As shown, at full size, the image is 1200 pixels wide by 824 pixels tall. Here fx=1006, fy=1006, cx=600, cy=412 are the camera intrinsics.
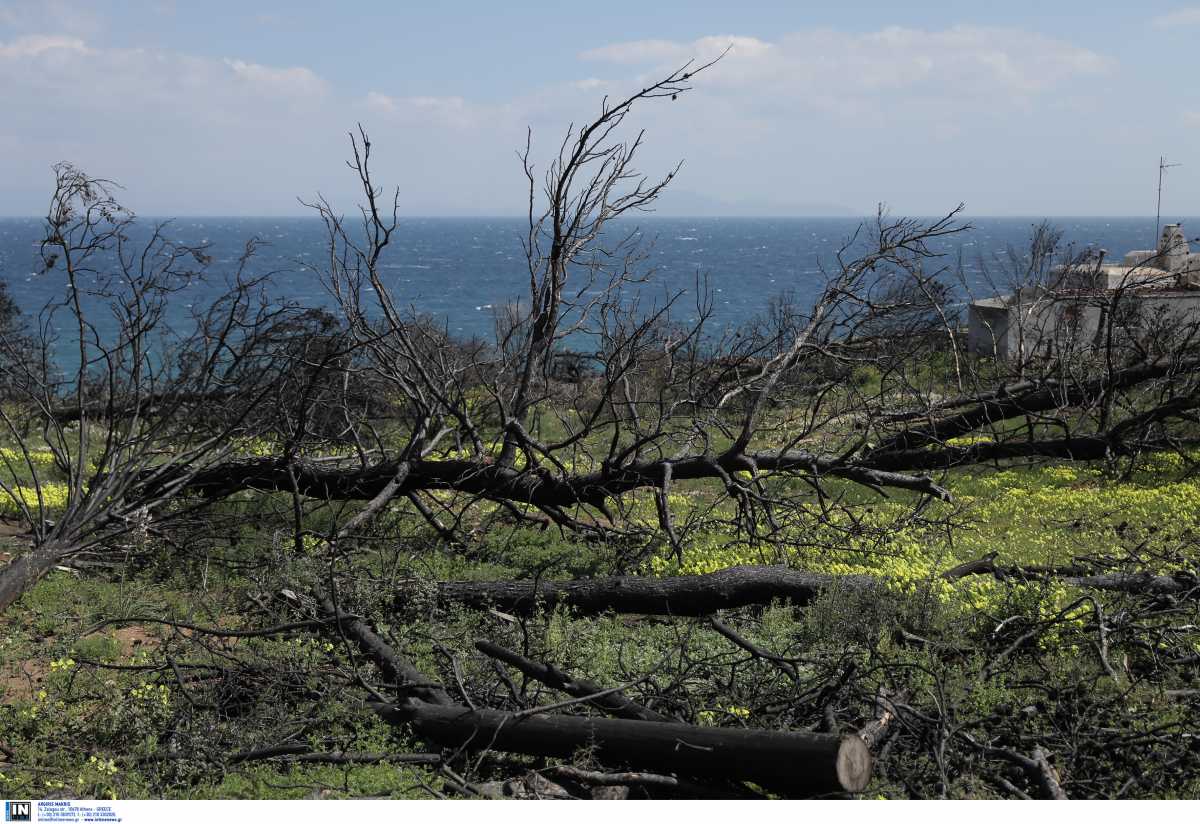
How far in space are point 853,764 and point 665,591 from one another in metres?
3.96

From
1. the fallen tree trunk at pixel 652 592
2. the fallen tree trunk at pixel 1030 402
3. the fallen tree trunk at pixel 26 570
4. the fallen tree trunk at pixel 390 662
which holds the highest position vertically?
the fallen tree trunk at pixel 1030 402

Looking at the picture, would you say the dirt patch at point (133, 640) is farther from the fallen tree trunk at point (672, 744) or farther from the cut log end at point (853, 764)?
the cut log end at point (853, 764)

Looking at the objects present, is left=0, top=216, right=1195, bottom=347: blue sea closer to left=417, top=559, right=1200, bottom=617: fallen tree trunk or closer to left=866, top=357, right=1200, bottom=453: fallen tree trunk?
left=866, top=357, right=1200, bottom=453: fallen tree trunk

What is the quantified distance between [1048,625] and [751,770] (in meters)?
3.18

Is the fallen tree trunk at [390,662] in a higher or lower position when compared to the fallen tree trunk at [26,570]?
lower

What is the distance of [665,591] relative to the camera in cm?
867

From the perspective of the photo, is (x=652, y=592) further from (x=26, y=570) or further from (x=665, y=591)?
(x=26, y=570)

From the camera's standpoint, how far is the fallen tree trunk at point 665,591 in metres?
8.59

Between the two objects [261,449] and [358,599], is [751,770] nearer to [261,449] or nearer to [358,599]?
[358,599]

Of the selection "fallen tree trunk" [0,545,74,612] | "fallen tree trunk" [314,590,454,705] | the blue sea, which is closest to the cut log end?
"fallen tree trunk" [314,590,454,705]

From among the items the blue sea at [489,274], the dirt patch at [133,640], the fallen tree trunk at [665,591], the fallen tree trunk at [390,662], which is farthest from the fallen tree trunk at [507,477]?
the blue sea at [489,274]

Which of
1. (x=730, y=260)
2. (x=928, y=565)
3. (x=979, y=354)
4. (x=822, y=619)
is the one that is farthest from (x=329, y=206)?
(x=730, y=260)

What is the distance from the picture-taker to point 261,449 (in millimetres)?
12891

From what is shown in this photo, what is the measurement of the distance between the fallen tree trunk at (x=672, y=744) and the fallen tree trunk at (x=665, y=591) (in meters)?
2.72
